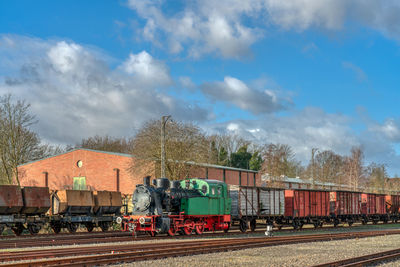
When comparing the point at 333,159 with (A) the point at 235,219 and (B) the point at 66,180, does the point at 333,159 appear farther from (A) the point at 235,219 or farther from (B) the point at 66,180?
(A) the point at 235,219

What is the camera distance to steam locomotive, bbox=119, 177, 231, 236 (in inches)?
899

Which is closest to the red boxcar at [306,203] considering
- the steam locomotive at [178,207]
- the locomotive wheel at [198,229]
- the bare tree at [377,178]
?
the steam locomotive at [178,207]

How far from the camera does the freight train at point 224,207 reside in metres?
23.0

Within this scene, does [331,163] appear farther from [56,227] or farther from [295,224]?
[56,227]

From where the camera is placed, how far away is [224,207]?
1036 inches

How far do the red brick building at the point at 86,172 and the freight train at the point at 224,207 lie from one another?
602 inches

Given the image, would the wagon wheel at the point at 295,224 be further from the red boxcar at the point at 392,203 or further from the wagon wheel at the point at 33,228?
the red boxcar at the point at 392,203

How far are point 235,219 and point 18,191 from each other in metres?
13.2

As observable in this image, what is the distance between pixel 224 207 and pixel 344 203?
18.8 metres

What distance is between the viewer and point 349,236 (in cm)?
2464

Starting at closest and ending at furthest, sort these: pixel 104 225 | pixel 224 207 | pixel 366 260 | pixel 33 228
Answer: pixel 366 260 → pixel 224 207 → pixel 33 228 → pixel 104 225

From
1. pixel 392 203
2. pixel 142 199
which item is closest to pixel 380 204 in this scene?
pixel 392 203

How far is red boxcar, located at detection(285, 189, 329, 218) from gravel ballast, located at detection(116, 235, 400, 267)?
13.8 m

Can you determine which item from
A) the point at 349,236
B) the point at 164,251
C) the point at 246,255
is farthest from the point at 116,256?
the point at 349,236
